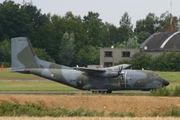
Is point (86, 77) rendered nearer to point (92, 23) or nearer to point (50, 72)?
point (50, 72)

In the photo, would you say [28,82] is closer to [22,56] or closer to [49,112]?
[22,56]

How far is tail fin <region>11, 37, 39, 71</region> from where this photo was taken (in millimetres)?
54844

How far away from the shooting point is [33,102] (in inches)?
1561

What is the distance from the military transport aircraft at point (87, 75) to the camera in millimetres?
52719

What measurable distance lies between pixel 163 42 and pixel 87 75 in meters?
65.2

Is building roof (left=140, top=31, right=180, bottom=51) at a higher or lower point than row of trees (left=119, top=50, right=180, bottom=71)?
higher

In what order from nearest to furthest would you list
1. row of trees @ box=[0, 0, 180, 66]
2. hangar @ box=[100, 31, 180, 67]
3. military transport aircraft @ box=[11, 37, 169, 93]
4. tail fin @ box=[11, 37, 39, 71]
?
military transport aircraft @ box=[11, 37, 169, 93], tail fin @ box=[11, 37, 39, 71], hangar @ box=[100, 31, 180, 67], row of trees @ box=[0, 0, 180, 66]

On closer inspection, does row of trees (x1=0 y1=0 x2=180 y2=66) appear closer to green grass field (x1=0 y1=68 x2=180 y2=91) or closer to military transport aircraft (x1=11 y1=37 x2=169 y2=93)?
green grass field (x1=0 y1=68 x2=180 y2=91)

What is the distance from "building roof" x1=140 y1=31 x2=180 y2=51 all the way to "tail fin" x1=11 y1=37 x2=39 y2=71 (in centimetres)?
5834

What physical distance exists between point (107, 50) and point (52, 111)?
7366cm

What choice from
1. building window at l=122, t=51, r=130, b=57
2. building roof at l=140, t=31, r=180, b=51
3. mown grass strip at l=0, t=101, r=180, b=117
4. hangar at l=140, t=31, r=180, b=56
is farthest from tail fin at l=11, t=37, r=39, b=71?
building roof at l=140, t=31, r=180, b=51

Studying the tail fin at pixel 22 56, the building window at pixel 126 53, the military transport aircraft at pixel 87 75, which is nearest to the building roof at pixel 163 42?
the building window at pixel 126 53

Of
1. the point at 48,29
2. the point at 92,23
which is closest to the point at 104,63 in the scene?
the point at 48,29

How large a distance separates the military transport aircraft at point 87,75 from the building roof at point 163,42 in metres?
57.8
